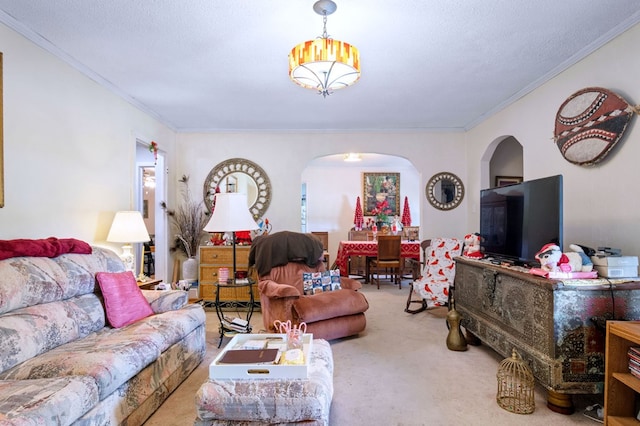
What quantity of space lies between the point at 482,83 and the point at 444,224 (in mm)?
2479

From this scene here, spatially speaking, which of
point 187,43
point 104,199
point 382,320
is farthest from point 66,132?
point 382,320

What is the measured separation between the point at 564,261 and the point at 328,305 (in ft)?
6.35

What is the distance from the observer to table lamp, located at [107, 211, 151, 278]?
339 centimetres

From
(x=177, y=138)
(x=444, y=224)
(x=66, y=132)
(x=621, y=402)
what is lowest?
(x=621, y=402)

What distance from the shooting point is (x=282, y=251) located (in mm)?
3916

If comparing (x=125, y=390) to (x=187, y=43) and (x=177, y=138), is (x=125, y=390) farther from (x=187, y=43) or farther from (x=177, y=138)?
(x=177, y=138)

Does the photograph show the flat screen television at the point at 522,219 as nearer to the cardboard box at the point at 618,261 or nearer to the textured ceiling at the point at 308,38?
the cardboard box at the point at 618,261

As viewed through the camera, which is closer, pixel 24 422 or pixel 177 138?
pixel 24 422

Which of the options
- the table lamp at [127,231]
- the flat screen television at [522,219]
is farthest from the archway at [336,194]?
the table lamp at [127,231]

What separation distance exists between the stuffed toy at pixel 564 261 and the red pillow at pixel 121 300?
2.91 meters

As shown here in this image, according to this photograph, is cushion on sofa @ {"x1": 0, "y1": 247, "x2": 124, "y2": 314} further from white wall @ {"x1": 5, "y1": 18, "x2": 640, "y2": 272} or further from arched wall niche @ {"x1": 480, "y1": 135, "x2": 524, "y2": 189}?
arched wall niche @ {"x1": 480, "y1": 135, "x2": 524, "y2": 189}

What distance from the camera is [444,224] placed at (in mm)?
5586

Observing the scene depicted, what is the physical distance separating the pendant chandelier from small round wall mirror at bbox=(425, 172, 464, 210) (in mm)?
3398

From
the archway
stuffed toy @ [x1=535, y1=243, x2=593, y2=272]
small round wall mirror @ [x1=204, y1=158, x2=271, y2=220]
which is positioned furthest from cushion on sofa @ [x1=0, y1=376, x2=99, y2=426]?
the archway
